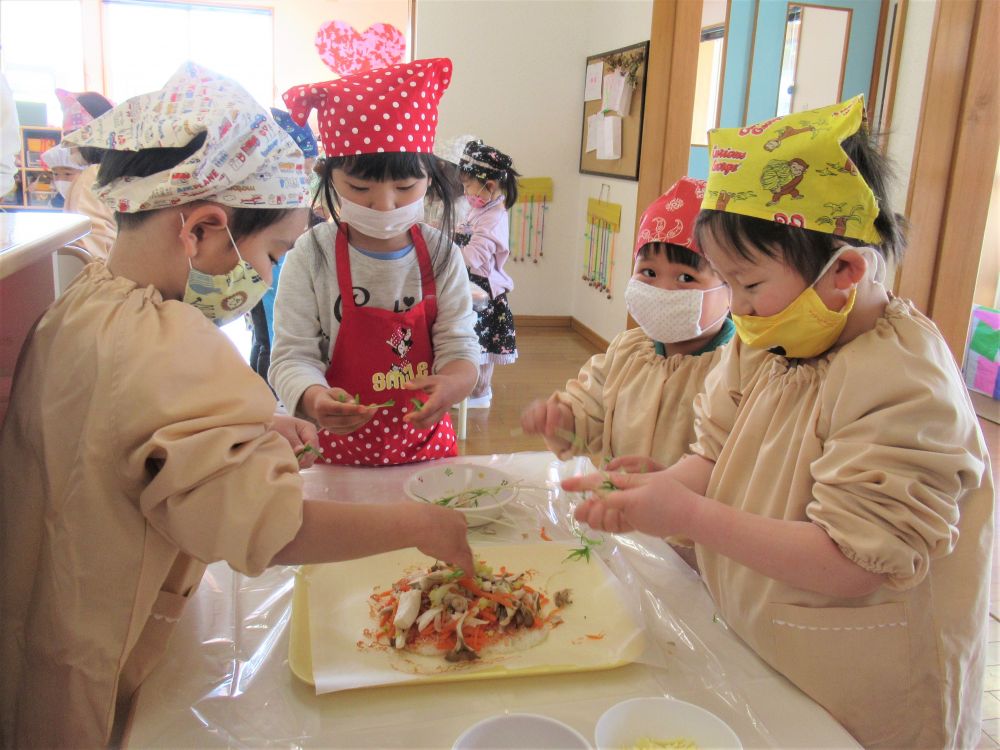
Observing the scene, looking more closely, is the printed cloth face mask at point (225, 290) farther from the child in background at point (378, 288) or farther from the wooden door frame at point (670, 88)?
the wooden door frame at point (670, 88)

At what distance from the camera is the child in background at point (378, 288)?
160cm

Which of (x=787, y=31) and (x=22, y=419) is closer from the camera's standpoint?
(x=22, y=419)

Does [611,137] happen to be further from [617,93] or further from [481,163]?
[481,163]

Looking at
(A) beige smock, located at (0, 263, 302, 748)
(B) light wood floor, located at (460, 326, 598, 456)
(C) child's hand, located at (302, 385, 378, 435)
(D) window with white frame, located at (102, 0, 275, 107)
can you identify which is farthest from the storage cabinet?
(A) beige smock, located at (0, 263, 302, 748)

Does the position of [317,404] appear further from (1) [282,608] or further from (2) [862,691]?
(2) [862,691]

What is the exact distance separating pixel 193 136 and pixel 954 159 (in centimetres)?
293

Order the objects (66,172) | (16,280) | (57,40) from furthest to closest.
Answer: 1. (57,40)
2. (66,172)
3. (16,280)

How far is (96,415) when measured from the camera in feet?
2.76

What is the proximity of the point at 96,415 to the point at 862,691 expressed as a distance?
97 centimetres

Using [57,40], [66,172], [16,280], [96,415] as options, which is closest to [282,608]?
[96,415]

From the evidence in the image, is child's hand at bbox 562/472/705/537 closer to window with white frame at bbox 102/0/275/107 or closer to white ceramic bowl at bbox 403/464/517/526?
white ceramic bowl at bbox 403/464/517/526

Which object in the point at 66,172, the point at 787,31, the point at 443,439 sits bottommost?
the point at 443,439

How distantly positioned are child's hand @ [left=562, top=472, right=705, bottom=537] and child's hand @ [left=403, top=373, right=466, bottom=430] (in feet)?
2.11

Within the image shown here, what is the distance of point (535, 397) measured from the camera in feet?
15.6
